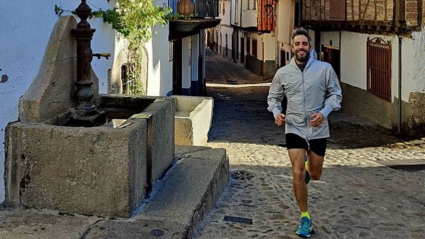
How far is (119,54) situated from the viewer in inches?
378

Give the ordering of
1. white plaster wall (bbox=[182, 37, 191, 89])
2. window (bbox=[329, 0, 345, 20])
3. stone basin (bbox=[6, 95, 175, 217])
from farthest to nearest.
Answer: white plaster wall (bbox=[182, 37, 191, 89]), window (bbox=[329, 0, 345, 20]), stone basin (bbox=[6, 95, 175, 217])

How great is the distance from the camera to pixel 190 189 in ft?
16.4

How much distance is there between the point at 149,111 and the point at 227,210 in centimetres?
134

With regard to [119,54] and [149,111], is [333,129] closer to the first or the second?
[119,54]

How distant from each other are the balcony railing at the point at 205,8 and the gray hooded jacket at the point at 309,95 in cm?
1202

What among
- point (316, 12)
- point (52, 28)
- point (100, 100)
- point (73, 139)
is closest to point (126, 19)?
point (100, 100)

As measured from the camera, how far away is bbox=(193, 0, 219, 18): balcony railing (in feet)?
57.1

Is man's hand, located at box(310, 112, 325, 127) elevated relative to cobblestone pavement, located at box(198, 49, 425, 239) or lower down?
elevated

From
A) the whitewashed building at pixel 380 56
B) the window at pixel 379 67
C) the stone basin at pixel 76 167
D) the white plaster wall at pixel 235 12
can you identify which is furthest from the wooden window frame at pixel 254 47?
the stone basin at pixel 76 167

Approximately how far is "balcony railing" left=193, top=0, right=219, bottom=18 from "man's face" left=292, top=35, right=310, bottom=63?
39.4 feet

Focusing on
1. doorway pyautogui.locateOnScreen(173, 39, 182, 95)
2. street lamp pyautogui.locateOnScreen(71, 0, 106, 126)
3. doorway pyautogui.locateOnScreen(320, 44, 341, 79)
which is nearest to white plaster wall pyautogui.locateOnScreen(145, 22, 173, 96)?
doorway pyautogui.locateOnScreen(173, 39, 182, 95)

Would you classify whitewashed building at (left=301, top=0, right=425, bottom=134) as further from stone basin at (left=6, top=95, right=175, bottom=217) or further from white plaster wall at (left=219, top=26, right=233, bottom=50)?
white plaster wall at (left=219, top=26, right=233, bottom=50)

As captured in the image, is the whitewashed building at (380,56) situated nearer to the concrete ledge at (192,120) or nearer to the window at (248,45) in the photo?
the concrete ledge at (192,120)

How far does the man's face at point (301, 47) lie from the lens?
454 cm
